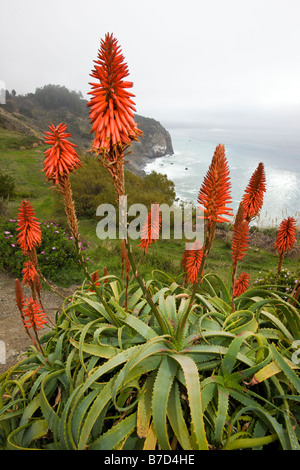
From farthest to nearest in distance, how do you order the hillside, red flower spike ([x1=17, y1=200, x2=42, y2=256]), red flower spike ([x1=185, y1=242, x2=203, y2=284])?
1. the hillside
2. red flower spike ([x1=185, y1=242, x2=203, y2=284])
3. red flower spike ([x1=17, y1=200, x2=42, y2=256])

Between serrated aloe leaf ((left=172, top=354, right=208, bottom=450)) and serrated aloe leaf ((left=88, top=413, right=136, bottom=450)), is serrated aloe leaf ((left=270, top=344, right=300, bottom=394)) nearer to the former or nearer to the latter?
serrated aloe leaf ((left=172, top=354, right=208, bottom=450))

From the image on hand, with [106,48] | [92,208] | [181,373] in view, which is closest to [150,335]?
[181,373]

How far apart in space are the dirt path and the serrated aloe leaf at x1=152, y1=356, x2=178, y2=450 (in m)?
3.00

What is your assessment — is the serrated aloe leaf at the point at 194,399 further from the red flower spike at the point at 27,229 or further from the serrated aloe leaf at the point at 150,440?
the red flower spike at the point at 27,229

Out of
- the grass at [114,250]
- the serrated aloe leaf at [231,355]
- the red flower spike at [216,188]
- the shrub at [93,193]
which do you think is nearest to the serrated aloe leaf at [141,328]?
the serrated aloe leaf at [231,355]

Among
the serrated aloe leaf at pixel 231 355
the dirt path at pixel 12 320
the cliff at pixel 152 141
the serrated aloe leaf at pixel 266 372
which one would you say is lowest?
the dirt path at pixel 12 320

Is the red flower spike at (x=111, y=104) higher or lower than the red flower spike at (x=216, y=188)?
higher

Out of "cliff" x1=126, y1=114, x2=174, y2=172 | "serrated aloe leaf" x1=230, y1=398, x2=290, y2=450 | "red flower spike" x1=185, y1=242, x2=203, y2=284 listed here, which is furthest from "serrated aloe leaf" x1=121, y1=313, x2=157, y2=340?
"cliff" x1=126, y1=114, x2=174, y2=172

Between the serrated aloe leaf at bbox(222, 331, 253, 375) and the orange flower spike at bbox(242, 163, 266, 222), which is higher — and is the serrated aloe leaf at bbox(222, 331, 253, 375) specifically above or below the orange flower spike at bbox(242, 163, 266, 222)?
below

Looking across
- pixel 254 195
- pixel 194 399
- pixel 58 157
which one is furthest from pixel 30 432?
pixel 254 195

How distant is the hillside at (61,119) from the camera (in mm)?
47713

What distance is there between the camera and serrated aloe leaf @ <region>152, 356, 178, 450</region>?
59.0 inches

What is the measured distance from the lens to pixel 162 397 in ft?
5.25

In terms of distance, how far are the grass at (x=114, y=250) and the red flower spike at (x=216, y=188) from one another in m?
2.35
